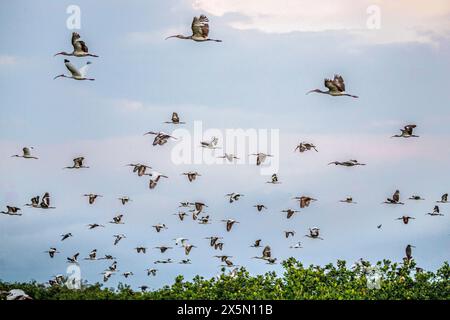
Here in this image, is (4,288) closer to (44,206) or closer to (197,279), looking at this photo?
(44,206)

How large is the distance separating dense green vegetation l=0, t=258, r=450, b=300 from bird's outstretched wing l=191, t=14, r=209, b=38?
9.09 m

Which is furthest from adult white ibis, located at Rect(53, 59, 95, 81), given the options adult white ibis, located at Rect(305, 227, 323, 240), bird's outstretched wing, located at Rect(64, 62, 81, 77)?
adult white ibis, located at Rect(305, 227, 323, 240)

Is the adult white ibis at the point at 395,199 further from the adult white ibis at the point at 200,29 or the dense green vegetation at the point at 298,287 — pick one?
the adult white ibis at the point at 200,29

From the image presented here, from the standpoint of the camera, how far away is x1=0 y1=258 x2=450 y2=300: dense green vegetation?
3312 cm

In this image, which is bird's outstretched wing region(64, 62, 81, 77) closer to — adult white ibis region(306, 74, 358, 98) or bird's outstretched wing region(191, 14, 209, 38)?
bird's outstretched wing region(191, 14, 209, 38)

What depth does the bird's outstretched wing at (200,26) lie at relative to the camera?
3127 centimetres

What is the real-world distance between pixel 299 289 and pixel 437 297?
20.5 feet

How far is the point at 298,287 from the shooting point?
112ft

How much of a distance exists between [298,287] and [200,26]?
10.6 metres

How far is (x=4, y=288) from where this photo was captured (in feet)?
116

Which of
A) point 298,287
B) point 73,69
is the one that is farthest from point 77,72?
point 298,287

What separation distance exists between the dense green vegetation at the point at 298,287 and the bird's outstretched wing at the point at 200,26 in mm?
9087

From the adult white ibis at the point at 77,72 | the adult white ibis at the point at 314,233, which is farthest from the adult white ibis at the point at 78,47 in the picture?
the adult white ibis at the point at 314,233
